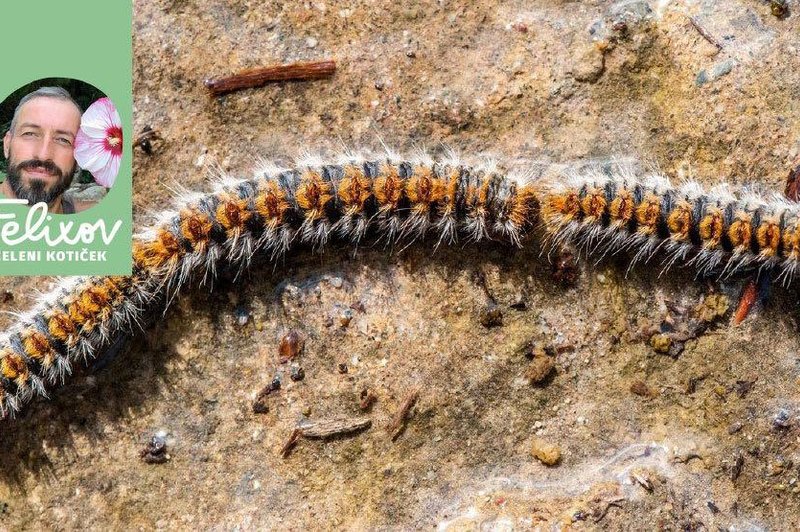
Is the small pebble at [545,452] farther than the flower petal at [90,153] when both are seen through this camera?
No

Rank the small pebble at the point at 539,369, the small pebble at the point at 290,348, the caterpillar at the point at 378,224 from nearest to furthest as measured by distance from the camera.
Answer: the caterpillar at the point at 378,224 < the small pebble at the point at 539,369 < the small pebble at the point at 290,348

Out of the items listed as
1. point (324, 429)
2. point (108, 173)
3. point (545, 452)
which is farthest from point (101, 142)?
point (545, 452)

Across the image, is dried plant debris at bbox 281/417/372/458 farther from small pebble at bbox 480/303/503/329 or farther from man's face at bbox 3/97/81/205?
man's face at bbox 3/97/81/205

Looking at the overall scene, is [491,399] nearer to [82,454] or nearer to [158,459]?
[158,459]

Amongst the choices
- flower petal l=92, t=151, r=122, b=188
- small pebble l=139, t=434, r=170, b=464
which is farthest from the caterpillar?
small pebble l=139, t=434, r=170, b=464

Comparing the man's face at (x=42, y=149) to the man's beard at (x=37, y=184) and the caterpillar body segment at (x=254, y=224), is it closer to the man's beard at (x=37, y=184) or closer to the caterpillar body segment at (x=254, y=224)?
the man's beard at (x=37, y=184)

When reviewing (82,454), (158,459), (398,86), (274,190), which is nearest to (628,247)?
(398,86)

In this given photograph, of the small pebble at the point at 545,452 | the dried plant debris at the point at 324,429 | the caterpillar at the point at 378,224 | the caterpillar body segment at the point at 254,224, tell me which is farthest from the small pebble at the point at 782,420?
the dried plant debris at the point at 324,429
